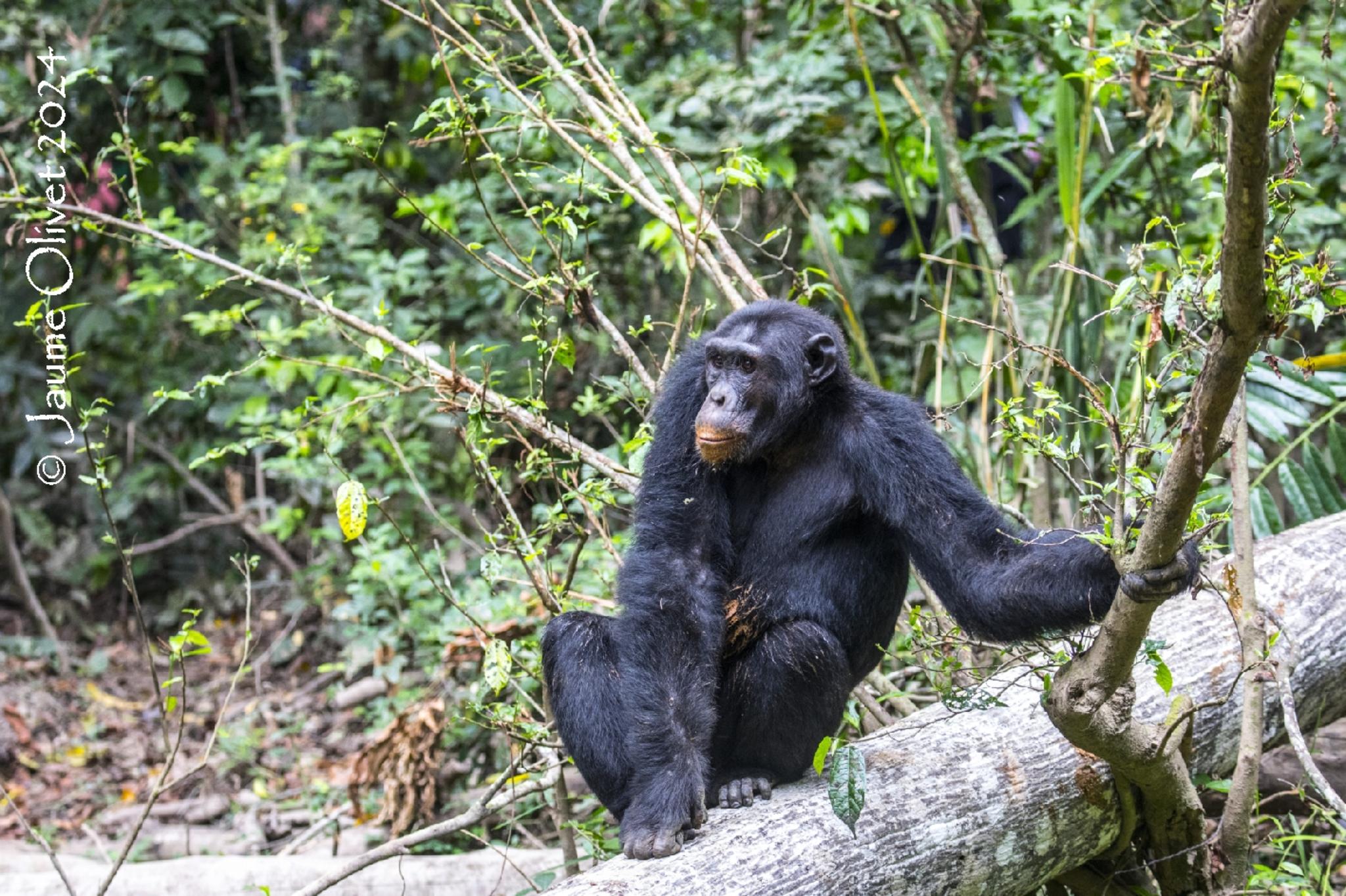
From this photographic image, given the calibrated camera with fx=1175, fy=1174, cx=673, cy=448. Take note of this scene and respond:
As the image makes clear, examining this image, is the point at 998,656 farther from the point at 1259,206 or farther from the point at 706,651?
the point at 1259,206

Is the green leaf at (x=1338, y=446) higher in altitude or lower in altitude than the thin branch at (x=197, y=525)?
higher

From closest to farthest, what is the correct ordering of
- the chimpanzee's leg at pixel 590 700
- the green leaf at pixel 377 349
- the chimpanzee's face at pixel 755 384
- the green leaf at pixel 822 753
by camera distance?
the green leaf at pixel 822 753 → the chimpanzee's leg at pixel 590 700 → the chimpanzee's face at pixel 755 384 → the green leaf at pixel 377 349

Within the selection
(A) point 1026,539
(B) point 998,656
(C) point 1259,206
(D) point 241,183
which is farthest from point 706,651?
(D) point 241,183

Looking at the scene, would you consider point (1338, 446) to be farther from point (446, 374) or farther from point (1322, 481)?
point (446, 374)

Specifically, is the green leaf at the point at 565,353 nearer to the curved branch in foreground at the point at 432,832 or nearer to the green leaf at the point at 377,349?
the green leaf at the point at 377,349

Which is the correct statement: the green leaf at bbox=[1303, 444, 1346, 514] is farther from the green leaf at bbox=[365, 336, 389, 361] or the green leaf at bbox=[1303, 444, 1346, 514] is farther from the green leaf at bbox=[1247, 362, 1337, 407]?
the green leaf at bbox=[365, 336, 389, 361]

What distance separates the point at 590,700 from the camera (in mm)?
4281

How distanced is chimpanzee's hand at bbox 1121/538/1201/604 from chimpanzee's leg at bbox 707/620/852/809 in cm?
134

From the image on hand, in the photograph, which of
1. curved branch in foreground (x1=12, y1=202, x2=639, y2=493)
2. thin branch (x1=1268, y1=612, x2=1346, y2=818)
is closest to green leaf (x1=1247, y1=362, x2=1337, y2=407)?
thin branch (x1=1268, y1=612, x2=1346, y2=818)

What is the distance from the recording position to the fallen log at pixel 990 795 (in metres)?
3.62

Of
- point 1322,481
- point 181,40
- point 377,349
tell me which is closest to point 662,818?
point 377,349

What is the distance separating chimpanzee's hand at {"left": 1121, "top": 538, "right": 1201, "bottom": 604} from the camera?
3098mm

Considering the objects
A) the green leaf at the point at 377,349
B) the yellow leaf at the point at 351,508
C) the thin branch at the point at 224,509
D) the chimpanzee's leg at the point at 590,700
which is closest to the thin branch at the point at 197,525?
the thin branch at the point at 224,509

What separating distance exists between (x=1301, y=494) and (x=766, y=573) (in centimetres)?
301
